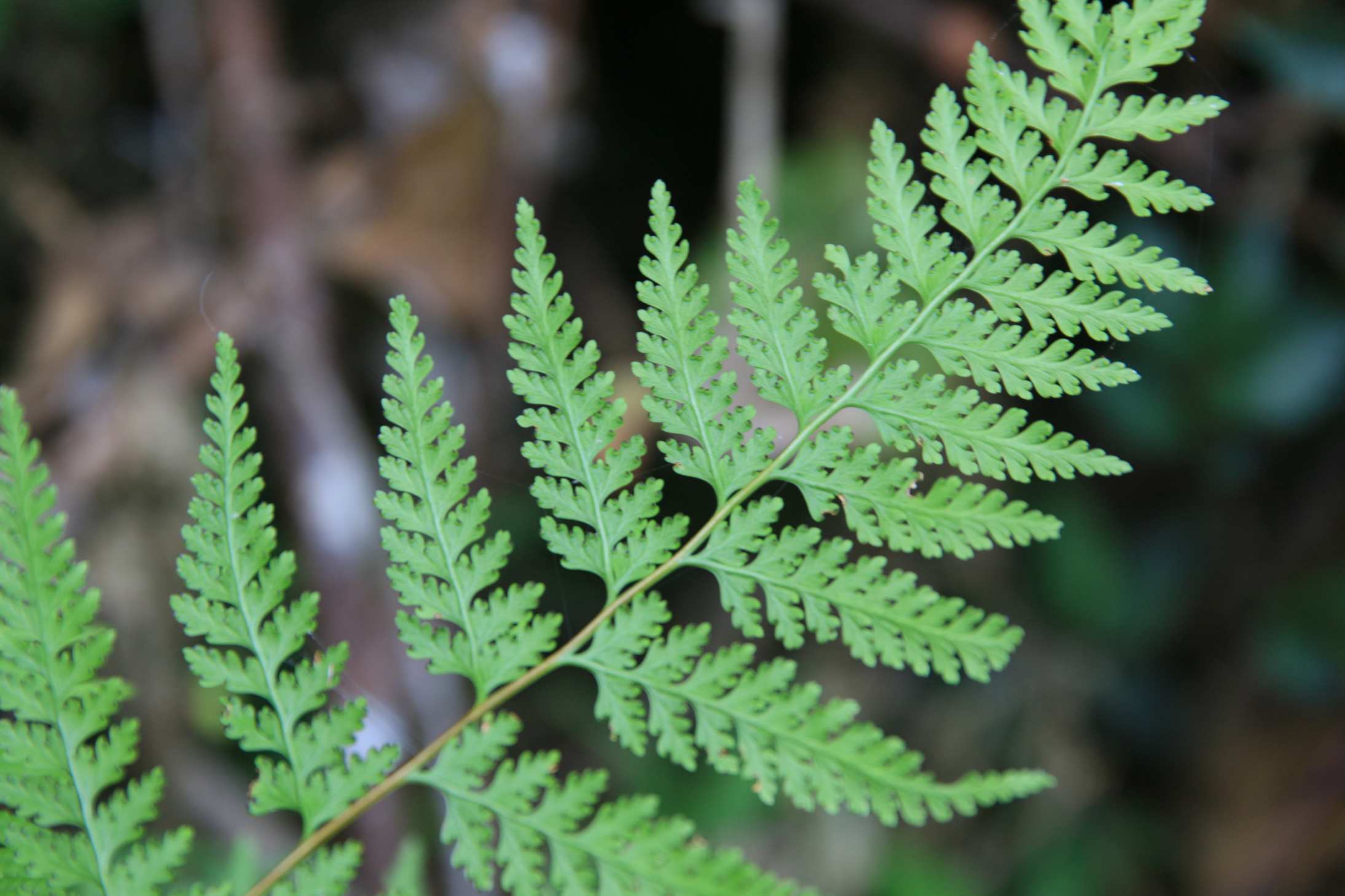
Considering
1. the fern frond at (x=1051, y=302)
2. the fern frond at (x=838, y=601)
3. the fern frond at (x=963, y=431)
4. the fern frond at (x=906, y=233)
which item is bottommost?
the fern frond at (x=838, y=601)

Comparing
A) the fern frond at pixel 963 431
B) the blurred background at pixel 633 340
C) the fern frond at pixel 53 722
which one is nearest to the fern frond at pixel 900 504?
the fern frond at pixel 963 431

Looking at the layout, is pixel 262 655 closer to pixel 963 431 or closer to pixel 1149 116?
pixel 963 431

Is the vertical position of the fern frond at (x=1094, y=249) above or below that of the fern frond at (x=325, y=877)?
above

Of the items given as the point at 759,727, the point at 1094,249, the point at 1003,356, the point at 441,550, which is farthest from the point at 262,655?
the point at 1094,249

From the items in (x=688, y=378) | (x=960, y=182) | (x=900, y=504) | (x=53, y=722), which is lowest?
(x=53, y=722)

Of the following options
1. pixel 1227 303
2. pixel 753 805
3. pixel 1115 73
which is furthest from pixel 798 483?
pixel 1227 303

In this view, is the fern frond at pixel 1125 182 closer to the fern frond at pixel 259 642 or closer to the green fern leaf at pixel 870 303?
the green fern leaf at pixel 870 303
